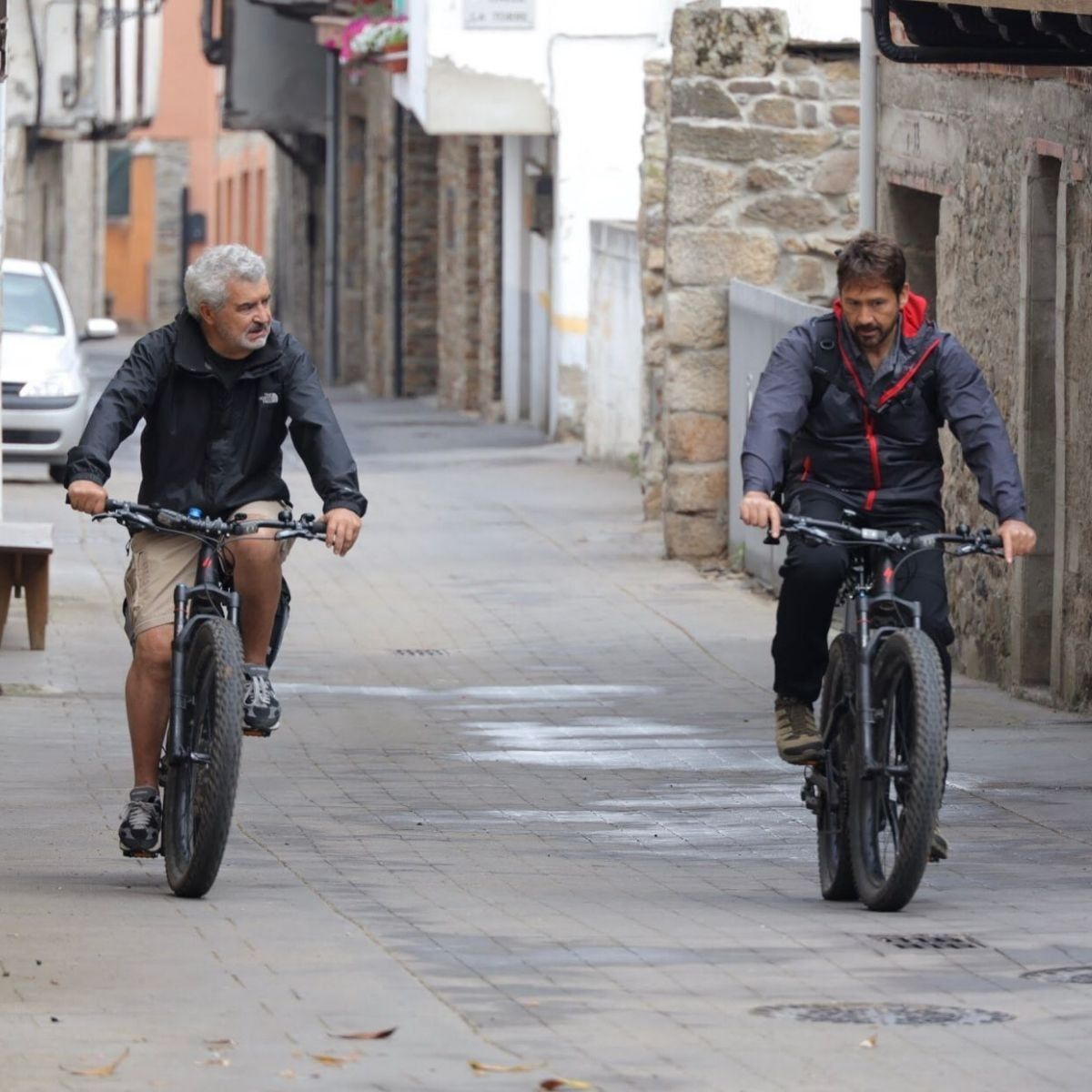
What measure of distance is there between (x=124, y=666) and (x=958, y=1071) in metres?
8.58

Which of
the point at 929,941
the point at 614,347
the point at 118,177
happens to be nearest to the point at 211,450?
the point at 929,941

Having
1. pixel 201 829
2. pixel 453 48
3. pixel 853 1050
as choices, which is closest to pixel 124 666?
pixel 201 829

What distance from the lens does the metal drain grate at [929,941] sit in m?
6.93

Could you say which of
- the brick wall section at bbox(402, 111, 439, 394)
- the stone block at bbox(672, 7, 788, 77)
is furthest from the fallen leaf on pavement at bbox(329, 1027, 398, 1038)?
the brick wall section at bbox(402, 111, 439, 394)

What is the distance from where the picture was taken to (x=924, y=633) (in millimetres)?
7453

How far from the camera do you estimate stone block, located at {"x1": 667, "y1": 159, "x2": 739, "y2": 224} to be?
58.3ft

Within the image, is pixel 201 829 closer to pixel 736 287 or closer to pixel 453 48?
pixel 736 287


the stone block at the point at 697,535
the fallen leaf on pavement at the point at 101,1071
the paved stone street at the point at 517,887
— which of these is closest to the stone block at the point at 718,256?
the stone block at the point at 697,535

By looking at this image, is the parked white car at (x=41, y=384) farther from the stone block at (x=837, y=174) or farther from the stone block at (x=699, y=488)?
the stone block at (x=837, y=174)

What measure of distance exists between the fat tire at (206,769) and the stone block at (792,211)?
10634 millimetres

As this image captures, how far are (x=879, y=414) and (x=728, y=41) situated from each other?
10.1 meters

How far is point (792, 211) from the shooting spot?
1788 centimetres

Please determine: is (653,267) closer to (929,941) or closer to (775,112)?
(775,112)

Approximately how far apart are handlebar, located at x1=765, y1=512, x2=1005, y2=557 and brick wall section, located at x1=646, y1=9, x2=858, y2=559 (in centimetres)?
1037
